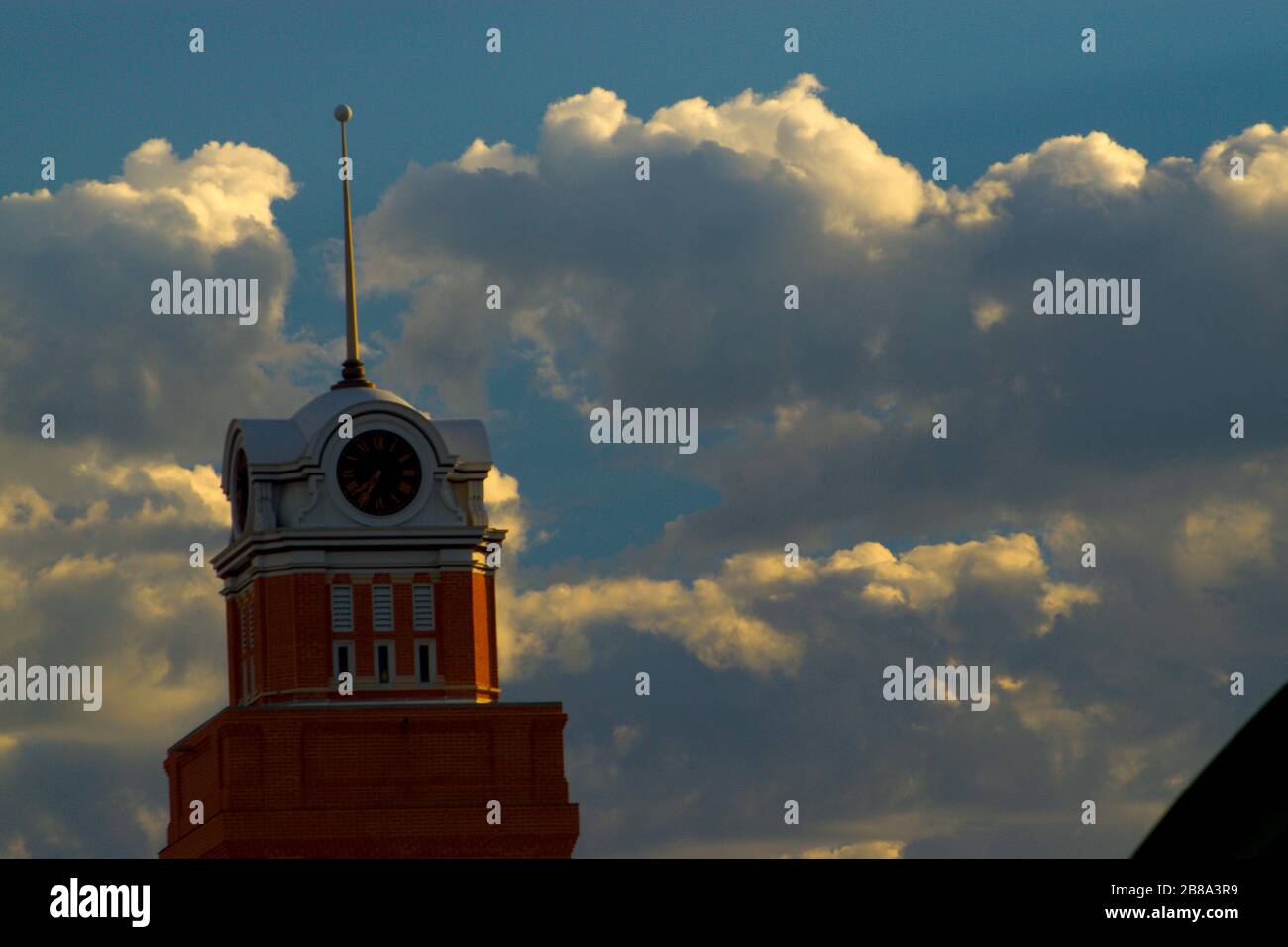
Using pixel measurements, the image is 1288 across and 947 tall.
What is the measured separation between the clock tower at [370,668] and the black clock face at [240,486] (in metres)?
0.13

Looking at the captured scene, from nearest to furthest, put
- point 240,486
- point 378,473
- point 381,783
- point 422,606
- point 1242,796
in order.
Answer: point 1242,796, point 381,783, point 378,473, point 422,606, point 240,486

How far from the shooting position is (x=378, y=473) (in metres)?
107

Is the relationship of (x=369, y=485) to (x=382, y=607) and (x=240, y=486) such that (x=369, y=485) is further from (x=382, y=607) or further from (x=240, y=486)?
(x=240, y=486)

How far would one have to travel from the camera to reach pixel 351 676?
4225 inches

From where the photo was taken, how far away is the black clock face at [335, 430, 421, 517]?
10650 cm

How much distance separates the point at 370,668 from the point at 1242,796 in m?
88.4

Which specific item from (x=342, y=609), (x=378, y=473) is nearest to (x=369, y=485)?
(x=378, y=473)

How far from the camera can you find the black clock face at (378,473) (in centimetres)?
10650
